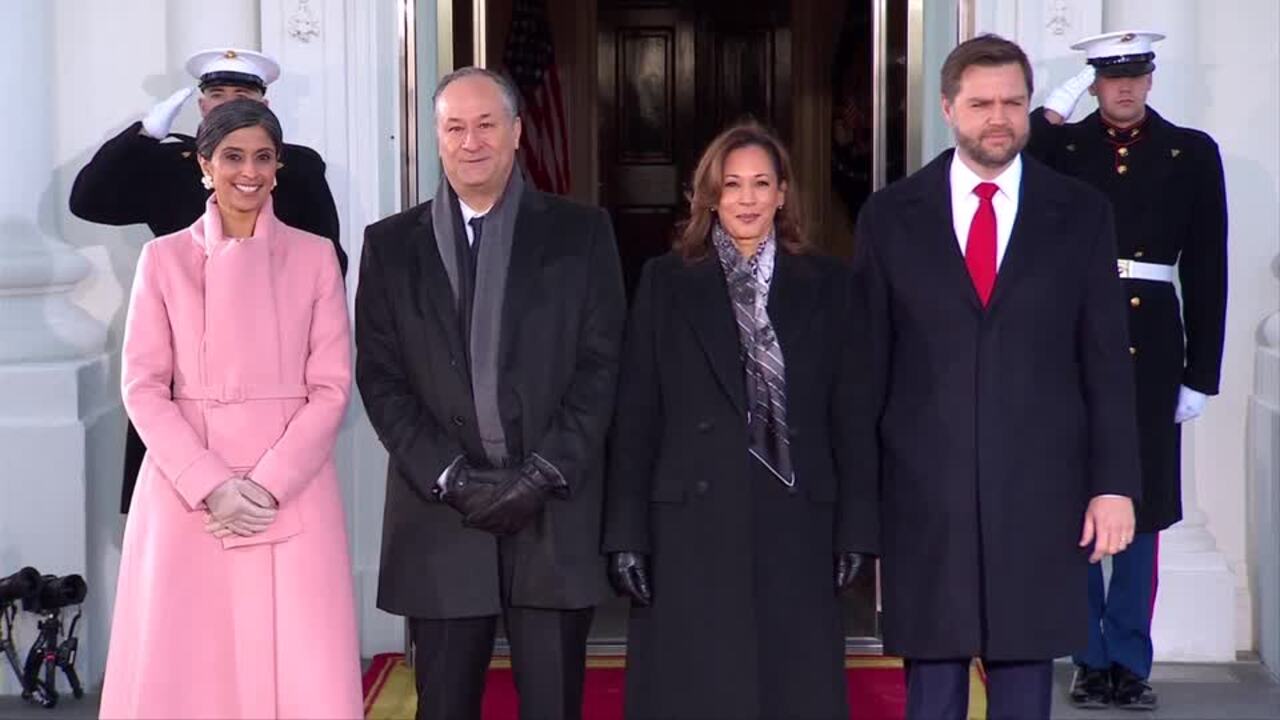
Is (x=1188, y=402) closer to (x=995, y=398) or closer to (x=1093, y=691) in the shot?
(x=1093, y=691)

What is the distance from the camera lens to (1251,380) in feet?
20.4

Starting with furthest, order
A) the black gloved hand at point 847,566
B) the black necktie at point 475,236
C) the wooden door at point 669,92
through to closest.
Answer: the wooden door at point 669,92 → the black necktie at point 475,236 → the black gloved hand at point 847,566

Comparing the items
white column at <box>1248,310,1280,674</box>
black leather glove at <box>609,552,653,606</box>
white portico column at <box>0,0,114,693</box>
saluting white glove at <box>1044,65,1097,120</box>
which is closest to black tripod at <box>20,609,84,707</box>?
white portico column at <box>0,0,114,693</box>

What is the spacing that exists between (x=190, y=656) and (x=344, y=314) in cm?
77

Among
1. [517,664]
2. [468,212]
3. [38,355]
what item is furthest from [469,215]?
[38,355]

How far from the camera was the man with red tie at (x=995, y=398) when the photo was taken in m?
3.87

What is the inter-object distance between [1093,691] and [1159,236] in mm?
1284

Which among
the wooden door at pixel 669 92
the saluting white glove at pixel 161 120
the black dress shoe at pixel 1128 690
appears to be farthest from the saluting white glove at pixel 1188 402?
the wooden door at pixel 669 92

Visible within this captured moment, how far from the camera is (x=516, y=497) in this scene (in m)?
3.95

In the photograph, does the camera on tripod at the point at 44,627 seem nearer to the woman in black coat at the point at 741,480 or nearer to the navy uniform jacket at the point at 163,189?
the navy uniform jacket at the point at 163,189

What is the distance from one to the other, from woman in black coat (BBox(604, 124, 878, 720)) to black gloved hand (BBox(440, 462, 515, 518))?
0.83ft

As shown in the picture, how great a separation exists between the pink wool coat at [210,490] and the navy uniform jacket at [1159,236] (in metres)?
2.34

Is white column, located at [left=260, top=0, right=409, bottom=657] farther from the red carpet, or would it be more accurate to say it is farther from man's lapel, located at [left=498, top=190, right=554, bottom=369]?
man's lapel, located at [left=498, top=190, right=554, bottom=369]

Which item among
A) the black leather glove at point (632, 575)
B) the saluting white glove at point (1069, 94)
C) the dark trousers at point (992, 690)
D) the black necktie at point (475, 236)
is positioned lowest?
the dark trousers at point (992, 690)
